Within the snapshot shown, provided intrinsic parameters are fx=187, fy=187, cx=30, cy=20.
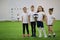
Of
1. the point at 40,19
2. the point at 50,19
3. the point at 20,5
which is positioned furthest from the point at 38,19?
the point at 20,5

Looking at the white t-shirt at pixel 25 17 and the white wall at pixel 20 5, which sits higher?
the white wall at pixel 20 5

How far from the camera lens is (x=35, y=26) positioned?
2.59m

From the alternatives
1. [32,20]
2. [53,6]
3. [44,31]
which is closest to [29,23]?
[32,20]

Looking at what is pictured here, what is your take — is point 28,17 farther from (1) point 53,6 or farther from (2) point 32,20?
(1) point 53,6

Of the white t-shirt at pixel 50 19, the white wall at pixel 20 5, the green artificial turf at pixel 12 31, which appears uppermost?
the white wall at pixel 20 5

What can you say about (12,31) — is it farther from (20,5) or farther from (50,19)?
(50,19)

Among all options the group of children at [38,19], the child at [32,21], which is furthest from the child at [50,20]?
the child at [32,21]

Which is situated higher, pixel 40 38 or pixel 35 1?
pixel 35 1

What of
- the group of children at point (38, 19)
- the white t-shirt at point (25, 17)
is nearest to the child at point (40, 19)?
the group of children at point (38, 19)

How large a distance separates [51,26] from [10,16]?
58 cm

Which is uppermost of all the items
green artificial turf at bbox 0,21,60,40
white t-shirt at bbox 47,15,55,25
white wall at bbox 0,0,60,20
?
white wall at bbox 0,0,60,20

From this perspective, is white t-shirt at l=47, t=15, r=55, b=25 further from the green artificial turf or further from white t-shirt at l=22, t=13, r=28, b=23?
white t-shirt at l=22, t=13, r=28, b=23

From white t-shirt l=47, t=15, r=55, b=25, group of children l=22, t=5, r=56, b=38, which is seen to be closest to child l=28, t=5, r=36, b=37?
group of children l=22, t=5, r=56, b=38

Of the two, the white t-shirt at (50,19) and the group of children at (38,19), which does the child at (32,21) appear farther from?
the white t-shirt at (50,19)
